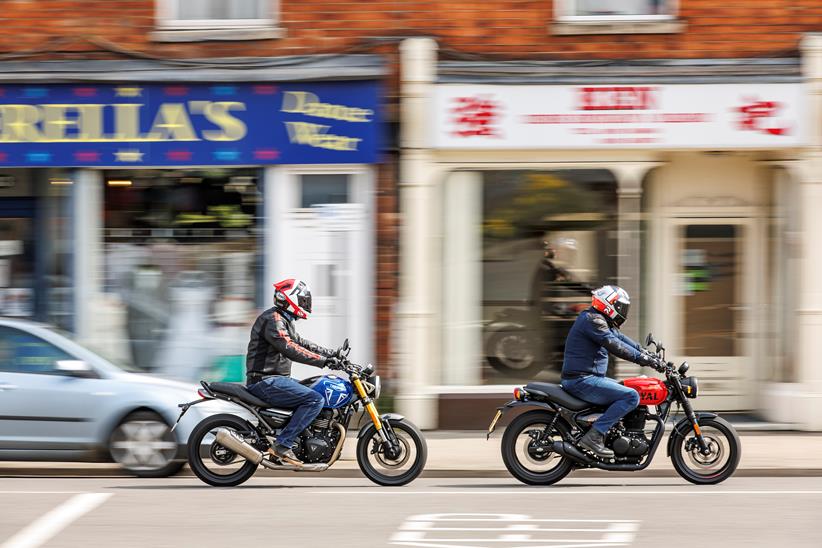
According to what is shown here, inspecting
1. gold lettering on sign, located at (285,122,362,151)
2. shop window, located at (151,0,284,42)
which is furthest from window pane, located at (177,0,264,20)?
gold lettering on sign, located at (285,122,362,151)

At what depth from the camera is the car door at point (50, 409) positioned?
34.8 ft

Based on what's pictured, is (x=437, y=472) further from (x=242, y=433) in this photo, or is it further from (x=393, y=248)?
(x=393, y=248)

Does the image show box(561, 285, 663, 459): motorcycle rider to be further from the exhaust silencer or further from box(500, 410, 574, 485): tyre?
box(500, 410, 574, 485): tyre

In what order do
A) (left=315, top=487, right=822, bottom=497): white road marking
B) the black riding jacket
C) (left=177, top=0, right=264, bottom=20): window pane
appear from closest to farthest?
(left=315, top=487, right=822, bottom=497): white road marking, the black riding jacket, (left=177, top=0, right=264, bottom=20): window pane

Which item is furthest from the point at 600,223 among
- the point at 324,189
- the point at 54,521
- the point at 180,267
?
the point at 54,521

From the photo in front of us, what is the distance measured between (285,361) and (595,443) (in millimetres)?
2506

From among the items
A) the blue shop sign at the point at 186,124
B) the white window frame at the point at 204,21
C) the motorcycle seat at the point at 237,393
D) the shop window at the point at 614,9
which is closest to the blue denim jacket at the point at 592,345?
the motorcycle seat at the point at 237,393

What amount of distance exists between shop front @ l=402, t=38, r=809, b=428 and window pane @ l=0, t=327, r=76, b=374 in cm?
394

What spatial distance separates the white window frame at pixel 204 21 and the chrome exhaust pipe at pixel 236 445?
5489mm

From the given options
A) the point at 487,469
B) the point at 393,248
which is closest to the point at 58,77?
the point at 393,248

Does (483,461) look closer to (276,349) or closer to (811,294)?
(276,349)

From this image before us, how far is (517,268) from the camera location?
1371 cm

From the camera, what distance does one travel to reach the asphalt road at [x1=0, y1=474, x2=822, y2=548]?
7812 millimetres

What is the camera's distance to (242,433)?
32.5ft
